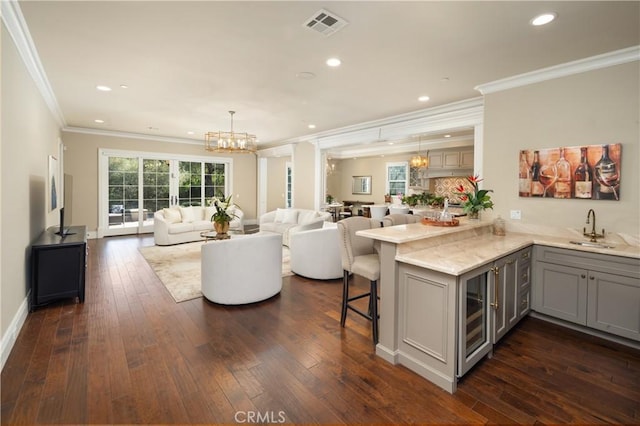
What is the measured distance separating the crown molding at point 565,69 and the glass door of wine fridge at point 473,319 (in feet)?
8.36

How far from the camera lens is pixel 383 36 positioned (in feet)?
9.14

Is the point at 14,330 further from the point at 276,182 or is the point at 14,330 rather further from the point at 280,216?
the point at 276,182

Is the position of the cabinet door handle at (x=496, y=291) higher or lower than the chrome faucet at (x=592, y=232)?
lower

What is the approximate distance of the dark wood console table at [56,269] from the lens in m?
3.36

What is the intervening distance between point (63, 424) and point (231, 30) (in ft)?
10.0

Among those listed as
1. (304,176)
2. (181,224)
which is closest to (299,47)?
(304,176)

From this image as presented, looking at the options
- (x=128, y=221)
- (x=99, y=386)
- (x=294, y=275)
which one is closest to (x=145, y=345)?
(x=99, y=386)

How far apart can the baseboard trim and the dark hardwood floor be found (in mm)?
57

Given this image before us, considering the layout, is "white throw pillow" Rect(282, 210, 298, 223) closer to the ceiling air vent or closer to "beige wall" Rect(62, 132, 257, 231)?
"beige wall" Rect(62, 132, 257, 231)

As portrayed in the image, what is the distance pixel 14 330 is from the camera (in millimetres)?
2748

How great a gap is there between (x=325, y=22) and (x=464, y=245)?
2.35 m

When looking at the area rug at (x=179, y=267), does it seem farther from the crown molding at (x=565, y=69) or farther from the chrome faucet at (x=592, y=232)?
the crown molding at (x=565, y=69)

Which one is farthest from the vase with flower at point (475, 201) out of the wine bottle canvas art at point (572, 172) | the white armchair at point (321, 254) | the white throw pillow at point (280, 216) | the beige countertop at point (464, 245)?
the white throw pillow at point (280, 216)

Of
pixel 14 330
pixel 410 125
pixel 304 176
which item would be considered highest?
pixel 410 125
